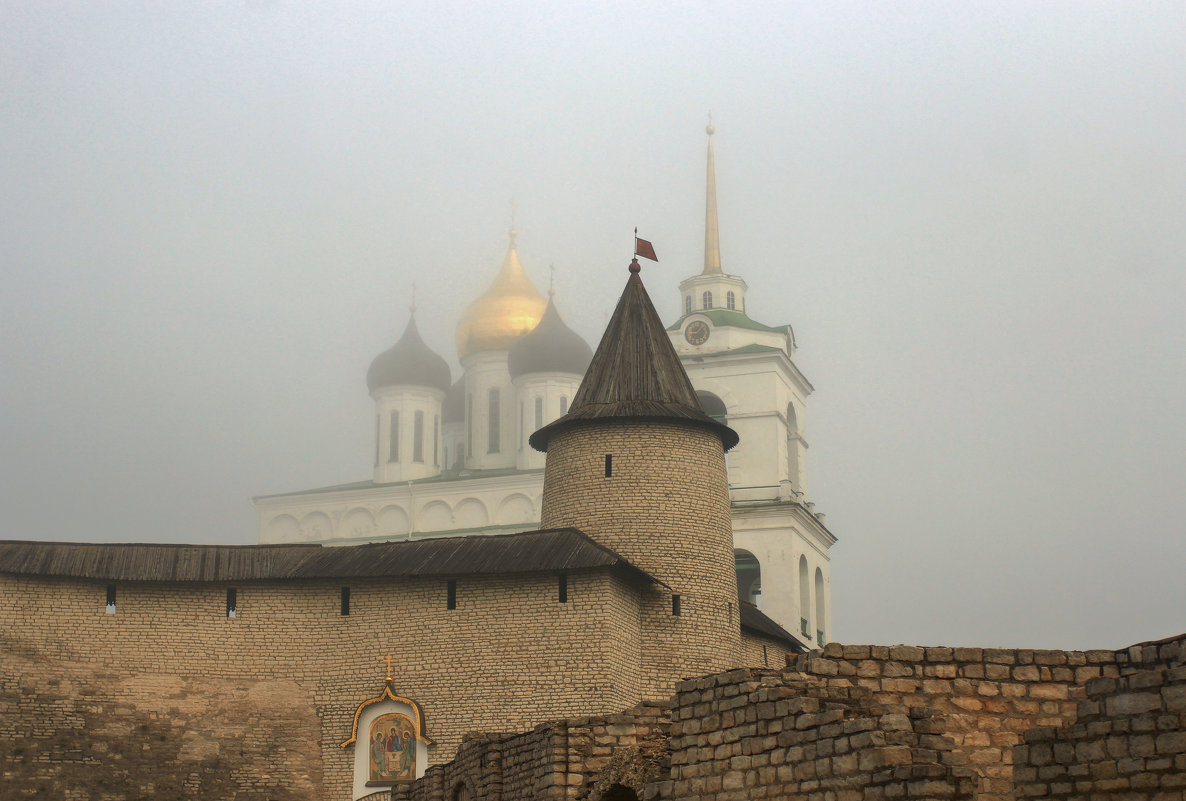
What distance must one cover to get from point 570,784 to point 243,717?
1052 centimetres

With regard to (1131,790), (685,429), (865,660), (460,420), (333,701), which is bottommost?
(1131,790)

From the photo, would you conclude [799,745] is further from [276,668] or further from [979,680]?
[276,668]

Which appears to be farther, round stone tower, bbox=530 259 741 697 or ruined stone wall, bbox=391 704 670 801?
round stone tower, bbox=530 259 741 697

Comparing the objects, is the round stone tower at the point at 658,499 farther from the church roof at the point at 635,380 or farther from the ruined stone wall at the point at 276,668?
the ruined stone wall at the point at 276,668

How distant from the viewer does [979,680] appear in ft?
25.9

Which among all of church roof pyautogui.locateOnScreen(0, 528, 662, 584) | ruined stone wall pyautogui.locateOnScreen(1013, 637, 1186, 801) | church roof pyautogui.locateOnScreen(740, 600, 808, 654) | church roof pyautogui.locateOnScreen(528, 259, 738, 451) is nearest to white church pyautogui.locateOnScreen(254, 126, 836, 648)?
church roof pyautogui.locateOnScreen(740, 600, 808, 654)

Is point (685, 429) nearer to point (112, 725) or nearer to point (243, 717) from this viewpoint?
point (243, 717)

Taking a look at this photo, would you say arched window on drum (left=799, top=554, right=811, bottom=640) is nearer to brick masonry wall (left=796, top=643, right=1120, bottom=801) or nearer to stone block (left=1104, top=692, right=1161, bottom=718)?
brick masonry wall (left=796, top=643, right=1120, bottom=801)

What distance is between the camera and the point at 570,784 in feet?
35.5

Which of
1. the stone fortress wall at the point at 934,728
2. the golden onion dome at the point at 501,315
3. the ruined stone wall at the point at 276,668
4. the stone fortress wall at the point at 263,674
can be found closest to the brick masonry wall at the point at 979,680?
the stone fortress wall at the point at 934,728

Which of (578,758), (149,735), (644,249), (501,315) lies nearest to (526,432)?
(501,315)

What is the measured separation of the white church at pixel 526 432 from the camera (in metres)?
38.6

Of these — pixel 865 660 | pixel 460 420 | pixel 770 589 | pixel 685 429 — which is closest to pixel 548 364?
pixel 460 420

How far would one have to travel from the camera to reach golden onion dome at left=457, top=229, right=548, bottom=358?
4559cm
